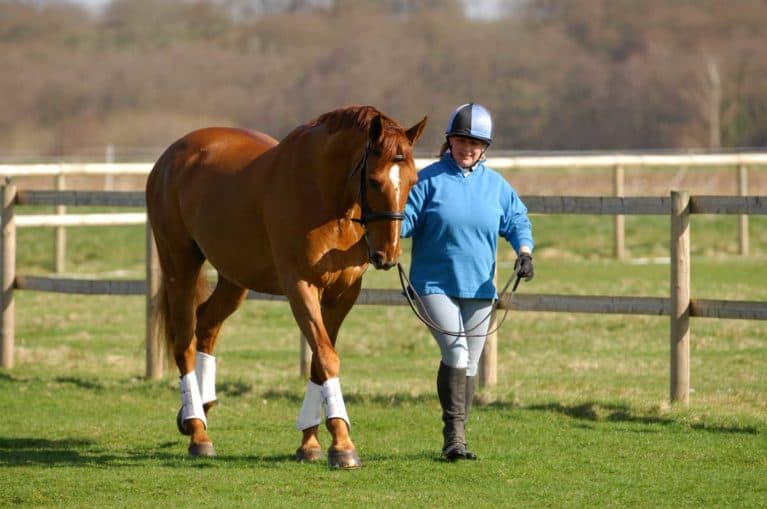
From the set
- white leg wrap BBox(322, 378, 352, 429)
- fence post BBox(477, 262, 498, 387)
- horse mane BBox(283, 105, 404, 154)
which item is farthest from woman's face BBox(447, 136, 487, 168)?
fence post BBox(477, 262, 498, 387)

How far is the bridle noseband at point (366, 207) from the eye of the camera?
6.11 m

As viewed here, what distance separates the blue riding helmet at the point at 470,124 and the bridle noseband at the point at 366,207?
39 centimetres

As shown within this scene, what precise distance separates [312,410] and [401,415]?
1.48m

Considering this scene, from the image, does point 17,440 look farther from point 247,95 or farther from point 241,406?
point 247,95

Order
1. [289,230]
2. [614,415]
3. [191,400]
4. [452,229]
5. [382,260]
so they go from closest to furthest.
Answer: [382,260], [452,229], [289,230], [191,400], [614,415]

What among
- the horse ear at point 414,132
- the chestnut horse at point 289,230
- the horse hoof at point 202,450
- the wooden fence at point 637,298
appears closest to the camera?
the chestnut horse at point 289,230

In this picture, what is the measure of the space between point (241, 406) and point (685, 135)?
1728 inches

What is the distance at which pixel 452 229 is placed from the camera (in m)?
6.50

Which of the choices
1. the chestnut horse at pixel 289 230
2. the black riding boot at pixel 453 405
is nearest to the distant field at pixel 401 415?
the black riding boot at pixel 453 405

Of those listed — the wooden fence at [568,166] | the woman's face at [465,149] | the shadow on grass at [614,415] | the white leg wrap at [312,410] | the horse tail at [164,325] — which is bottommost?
the shadow on grass at [614,415]

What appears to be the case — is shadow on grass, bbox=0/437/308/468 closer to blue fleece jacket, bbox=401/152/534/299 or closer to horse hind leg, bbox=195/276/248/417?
horse hind leg, bbox=195/276/248/417

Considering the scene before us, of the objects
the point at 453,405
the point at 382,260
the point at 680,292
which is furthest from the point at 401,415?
the point at 382,260

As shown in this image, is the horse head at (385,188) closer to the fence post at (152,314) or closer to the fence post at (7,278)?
the fence post at (152,314)

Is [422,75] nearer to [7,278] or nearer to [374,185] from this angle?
[7,278]
